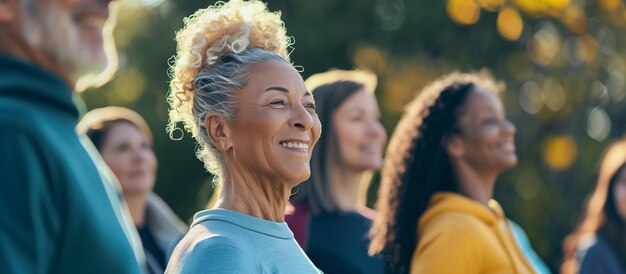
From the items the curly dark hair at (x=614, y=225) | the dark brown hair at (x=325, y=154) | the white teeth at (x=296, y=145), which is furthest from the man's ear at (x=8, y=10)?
Answer: the curly dark hair at (x=614, y=225)

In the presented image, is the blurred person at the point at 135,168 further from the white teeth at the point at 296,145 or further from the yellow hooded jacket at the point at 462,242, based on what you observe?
the white teeth at the point at 296,145

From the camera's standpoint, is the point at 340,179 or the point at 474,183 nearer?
the point at 474,183

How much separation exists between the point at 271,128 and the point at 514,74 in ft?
45.2

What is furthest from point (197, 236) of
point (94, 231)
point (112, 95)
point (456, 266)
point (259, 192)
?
point (112, 95)

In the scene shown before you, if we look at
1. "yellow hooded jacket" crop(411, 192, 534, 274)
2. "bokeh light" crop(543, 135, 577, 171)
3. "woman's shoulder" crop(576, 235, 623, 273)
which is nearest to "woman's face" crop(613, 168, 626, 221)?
"woman's shoulder" crop(576, 235, 623, 273)

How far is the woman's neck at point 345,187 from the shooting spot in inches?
237

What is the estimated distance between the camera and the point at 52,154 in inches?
99.9

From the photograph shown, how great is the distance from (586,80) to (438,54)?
2092 millimetres

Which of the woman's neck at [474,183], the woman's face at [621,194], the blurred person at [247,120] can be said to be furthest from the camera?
the woman's face at [621,194]

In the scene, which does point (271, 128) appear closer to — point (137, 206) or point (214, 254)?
point (214, 254)

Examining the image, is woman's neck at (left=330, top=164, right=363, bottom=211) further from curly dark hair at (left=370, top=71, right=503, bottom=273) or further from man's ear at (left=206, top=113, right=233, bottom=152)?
man's ear at (left=206, top=113, right=233, bottom=152)

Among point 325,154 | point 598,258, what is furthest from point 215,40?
point 598,258

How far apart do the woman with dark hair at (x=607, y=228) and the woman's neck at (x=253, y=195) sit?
3778 millimetres

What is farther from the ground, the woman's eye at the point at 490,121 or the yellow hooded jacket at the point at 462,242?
the woman's eye at the point at 490,121
